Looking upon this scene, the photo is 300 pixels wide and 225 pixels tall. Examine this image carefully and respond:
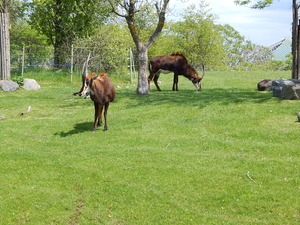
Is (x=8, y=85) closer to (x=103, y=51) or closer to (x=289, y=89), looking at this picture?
(x=103, y=51)

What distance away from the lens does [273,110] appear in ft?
45.1

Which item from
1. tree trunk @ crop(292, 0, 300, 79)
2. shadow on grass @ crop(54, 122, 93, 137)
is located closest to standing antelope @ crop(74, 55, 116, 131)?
shadow on grass @ crop(54, 122, 93, 137)

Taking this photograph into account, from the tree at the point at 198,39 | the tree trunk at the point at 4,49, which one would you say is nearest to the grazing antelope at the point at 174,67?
the tree trunk at the point at 4,49

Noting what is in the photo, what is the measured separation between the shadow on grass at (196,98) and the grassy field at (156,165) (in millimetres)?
328

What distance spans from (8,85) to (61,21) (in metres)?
9.26

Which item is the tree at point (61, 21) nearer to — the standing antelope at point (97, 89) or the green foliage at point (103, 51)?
the green foliage at point (103, 51)

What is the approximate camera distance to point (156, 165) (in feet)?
30.1

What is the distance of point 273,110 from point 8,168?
8.82 m

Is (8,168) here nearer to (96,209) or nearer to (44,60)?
(96,209)

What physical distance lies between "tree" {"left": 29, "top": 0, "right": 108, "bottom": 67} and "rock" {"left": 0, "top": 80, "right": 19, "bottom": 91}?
23.6 feet

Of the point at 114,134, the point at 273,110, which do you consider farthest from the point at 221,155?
the point at 273,110

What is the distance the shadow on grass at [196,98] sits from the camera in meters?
15.8

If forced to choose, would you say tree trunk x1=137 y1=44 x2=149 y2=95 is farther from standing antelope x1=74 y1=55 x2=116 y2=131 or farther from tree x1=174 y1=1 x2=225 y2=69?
tree x1=174 y1=1 x2=225 y2=69

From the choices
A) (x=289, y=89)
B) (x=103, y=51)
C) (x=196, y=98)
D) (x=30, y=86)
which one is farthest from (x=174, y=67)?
(x=103, y=51)
